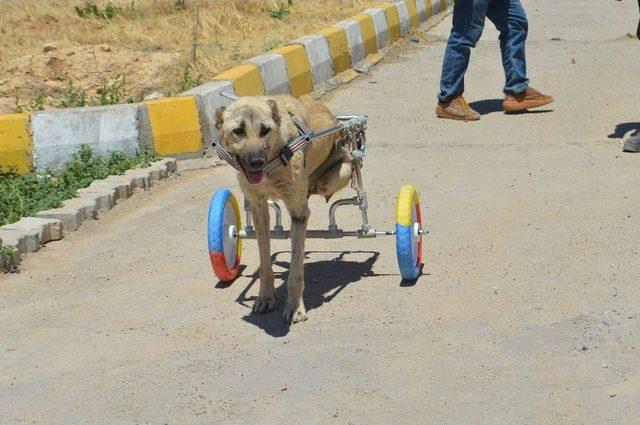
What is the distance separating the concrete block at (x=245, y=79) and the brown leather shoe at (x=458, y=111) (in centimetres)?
178

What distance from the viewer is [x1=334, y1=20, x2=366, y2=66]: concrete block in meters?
13.5

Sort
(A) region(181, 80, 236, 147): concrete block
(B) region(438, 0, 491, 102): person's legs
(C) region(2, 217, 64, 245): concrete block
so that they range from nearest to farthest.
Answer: (C) region(2, 217, 64, 245): concrete block → (A) region(181, 80, 236, 147): concrete block → (B) region(438, 0, 491, 102): person's legs

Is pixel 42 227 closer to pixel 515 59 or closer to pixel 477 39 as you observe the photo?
pixel 477 39

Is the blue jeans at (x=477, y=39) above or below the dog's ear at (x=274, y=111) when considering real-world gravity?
above

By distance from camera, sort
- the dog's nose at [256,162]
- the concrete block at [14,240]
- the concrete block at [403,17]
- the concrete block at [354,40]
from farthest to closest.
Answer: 1. the concrete block at [403,17]
2. the concrete block at [354,40]
3. the concrete block at [14,240]
4. the dog's nose at [256,162]

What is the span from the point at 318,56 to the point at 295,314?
22.2 feet

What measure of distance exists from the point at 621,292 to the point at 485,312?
77cm

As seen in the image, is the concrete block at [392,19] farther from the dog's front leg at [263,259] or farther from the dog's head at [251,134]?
the dog's head at [251,134]

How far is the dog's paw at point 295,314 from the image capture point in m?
6.14

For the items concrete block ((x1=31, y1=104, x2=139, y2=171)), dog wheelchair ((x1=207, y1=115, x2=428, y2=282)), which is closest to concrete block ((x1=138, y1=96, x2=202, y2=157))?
concrete block ((x1=31, y1=104, x2=139, y2=171))

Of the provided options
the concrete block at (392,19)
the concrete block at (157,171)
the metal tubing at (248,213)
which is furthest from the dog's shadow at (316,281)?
the concrete block at (392,19)

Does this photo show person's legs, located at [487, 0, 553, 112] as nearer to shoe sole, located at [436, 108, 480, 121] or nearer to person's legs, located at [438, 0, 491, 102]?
person's legs, located at [438, 0, 491, 102]

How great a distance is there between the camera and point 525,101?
36.5ft

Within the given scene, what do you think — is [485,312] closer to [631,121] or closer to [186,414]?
[186,414]
